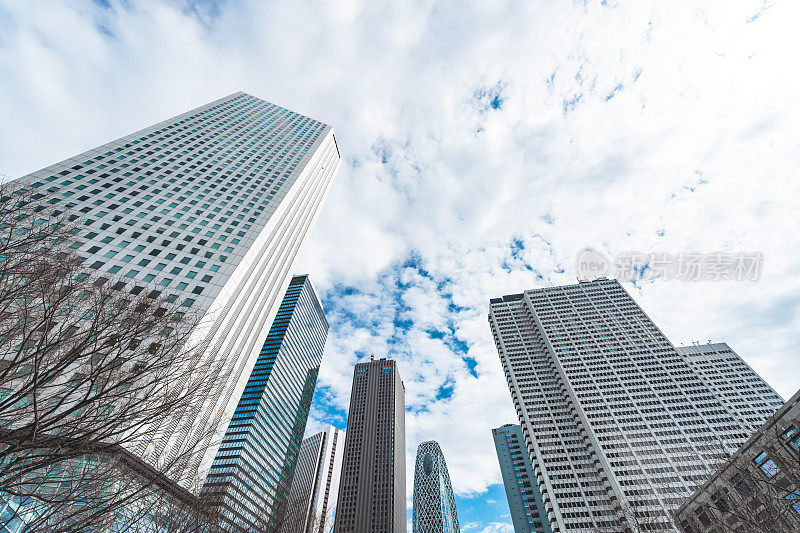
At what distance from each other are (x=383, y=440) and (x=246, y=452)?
217 ft

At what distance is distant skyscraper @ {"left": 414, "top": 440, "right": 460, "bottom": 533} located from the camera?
179 meters

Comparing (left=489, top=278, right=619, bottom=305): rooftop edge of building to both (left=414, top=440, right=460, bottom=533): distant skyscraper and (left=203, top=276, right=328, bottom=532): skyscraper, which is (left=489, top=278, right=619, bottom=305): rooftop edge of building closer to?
(left=203, top=276, right=328, bottom=532): skyscraper

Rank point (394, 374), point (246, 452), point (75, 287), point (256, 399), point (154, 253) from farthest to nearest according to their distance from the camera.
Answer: point (394, 374) → point (256, 399) → point (246, 452) → point (154, 253) → point (75, 287)

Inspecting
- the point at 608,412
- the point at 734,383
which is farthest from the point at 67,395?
the point at 734,383

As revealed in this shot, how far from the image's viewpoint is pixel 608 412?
299 ft

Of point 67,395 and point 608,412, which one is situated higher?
point 608,412

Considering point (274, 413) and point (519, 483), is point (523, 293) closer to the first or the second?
point (519, 483)

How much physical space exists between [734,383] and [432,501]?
152964 mm

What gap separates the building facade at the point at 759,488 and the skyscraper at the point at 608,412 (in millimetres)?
45201

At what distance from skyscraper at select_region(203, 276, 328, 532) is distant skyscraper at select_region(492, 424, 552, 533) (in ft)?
281

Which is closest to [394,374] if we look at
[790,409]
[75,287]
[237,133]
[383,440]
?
[383,440]

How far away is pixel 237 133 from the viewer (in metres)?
70.4

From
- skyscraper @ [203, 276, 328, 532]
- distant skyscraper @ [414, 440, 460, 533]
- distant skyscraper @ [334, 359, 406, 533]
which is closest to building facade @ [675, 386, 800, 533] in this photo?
skyscraper @ [203, 276, 328, 532]

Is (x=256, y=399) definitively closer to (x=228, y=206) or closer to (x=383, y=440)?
(x=383, y=440)
